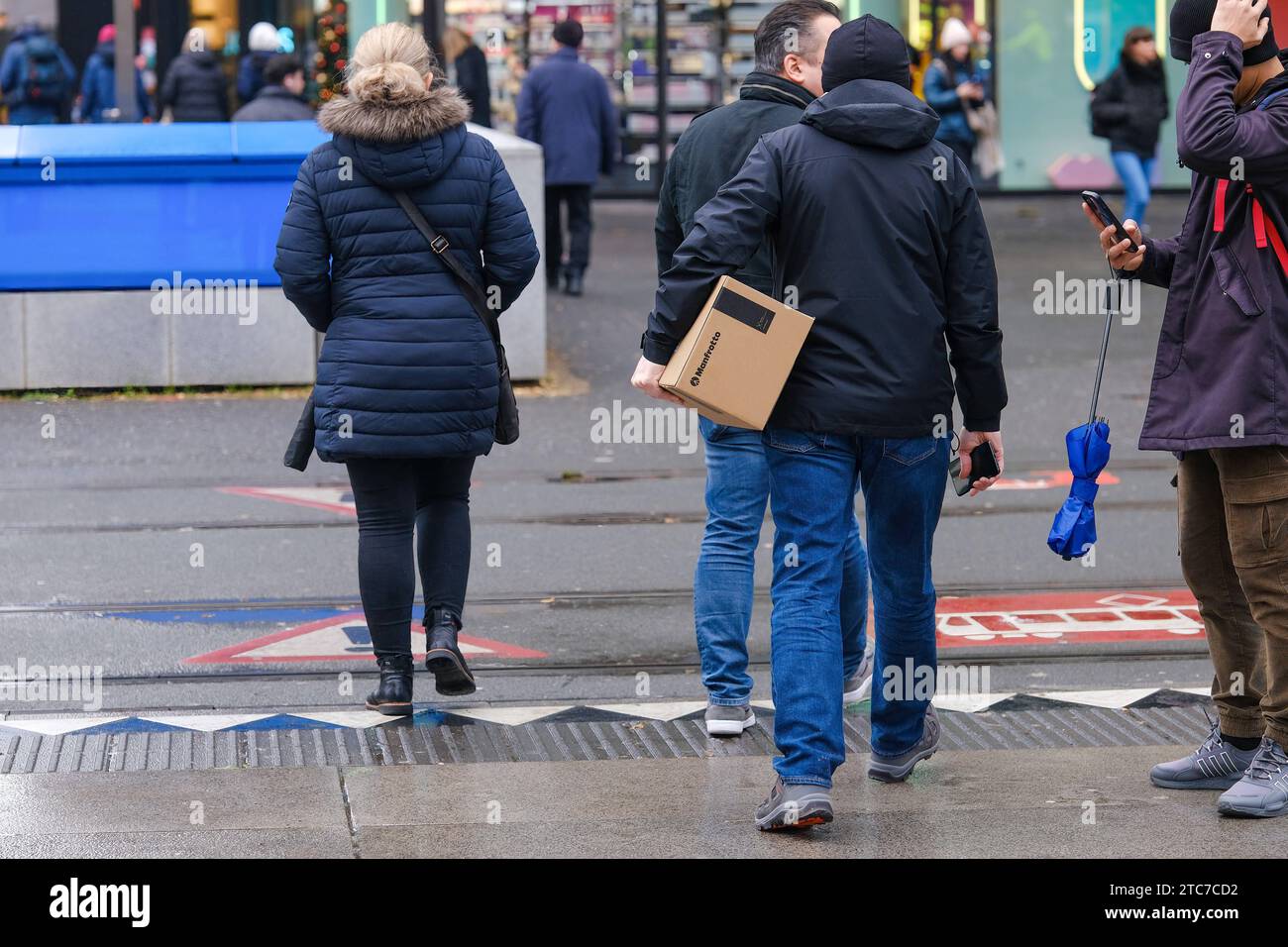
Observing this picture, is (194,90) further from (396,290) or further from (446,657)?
(446,657)

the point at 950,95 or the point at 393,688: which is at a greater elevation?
the point at 950,95

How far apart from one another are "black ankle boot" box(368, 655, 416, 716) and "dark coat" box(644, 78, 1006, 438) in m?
1.58

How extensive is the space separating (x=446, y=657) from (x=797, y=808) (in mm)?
1477

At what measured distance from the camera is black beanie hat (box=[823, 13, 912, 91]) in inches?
177

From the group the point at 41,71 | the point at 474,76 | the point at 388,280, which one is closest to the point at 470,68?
the point at 474,76

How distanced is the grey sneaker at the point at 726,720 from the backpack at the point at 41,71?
574 inches

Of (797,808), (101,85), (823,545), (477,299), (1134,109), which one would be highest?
(477,299)

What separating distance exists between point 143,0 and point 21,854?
1793 cm

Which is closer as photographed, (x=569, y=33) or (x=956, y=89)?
(x=569, y=33)

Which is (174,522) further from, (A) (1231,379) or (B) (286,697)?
(A) (1231,379)

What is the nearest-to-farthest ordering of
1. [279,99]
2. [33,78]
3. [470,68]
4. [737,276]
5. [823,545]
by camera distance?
[823,545] → [737,276] → [279,99] → [470,68] → [33,78]

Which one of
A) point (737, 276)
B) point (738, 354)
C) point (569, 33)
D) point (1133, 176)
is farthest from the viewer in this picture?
point (1133, 176)

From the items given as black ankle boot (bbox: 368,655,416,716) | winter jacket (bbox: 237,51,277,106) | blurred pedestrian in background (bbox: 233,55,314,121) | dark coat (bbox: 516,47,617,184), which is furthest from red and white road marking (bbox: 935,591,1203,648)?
winter jacket (bbox: 237,51,277,106)

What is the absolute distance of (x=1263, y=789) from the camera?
14.8 feet
